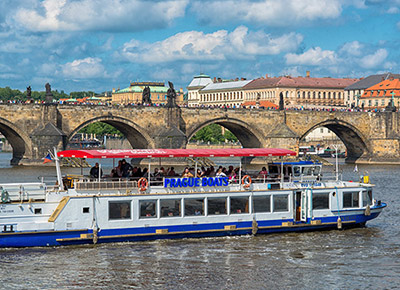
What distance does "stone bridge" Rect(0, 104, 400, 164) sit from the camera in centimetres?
6869

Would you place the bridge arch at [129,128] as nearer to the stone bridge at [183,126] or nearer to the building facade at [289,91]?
the stone bridge at [183,126]

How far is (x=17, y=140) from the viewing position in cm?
7125

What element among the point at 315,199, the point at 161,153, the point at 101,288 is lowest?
the point at 101,288

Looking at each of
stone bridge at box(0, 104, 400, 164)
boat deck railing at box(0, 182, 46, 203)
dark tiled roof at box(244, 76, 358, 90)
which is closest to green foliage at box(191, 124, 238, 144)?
dark tiled roof at box(244, 76, 358, 90)

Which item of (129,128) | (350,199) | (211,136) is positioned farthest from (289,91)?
(350,199)

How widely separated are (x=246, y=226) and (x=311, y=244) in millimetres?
2479

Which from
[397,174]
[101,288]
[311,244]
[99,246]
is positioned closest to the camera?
[101,288]

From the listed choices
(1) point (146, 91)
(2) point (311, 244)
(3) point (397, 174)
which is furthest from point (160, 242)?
(1) point (146, 91)

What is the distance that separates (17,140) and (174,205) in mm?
46992

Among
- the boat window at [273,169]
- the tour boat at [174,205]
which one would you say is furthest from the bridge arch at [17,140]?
the boat window at [273,169]

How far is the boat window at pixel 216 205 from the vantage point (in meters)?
27.8

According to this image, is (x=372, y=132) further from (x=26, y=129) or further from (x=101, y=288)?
(x=101, y=288)

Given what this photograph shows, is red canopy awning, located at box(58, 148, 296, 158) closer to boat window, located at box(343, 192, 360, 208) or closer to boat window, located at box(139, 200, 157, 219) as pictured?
boat window, located at box(139, 200, 157, 219)

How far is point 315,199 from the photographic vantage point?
29.6m
